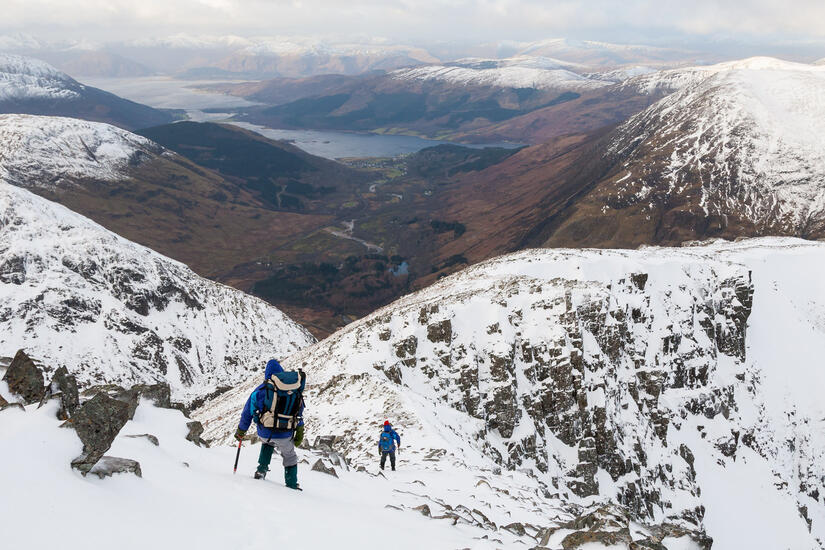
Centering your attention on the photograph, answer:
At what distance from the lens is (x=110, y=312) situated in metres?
67.9

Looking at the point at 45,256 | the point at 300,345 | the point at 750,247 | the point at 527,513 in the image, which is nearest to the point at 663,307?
the point at 527,513

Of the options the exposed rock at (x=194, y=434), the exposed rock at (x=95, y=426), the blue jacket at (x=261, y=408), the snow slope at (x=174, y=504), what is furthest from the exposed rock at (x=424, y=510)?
the exposed rock at (x=95, y=426)

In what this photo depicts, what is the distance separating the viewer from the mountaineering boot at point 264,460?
1357cm

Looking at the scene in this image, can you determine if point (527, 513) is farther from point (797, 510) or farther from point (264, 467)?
point (797, 510)

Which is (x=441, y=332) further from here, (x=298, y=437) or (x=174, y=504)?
(x=174, y=504)

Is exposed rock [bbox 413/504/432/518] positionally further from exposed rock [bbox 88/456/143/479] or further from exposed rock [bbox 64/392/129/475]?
exposed rock [bbox 64/392/129/475]

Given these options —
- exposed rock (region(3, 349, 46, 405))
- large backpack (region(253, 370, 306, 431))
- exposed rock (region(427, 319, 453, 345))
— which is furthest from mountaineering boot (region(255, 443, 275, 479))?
exposed rock (region(427, 319, 453, 345))

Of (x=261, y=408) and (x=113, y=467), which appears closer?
(x=113, y=467)

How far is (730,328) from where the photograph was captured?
53.0 meters

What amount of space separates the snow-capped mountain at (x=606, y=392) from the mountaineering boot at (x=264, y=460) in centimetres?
1580

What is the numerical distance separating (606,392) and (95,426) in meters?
39.7

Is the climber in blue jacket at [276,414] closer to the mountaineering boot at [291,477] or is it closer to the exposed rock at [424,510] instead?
the mountaineering boot at [291,477]

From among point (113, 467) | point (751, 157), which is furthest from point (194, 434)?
point (751, 157)

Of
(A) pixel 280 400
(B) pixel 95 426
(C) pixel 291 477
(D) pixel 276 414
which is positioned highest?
(B) pixel 95 426
